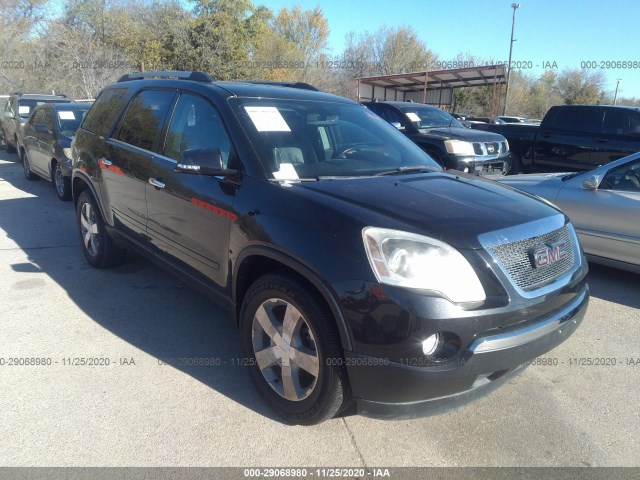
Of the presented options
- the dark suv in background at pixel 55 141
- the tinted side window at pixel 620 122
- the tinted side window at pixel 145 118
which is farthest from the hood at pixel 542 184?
the dark suv in background at pixel 55 141

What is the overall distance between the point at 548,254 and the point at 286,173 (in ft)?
5.06

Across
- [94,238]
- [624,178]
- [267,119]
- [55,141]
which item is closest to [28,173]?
[55,141]

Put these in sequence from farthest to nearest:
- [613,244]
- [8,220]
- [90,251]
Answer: [8,220]
[90,251]
[613,244]

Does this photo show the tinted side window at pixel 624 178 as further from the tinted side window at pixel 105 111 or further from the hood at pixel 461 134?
the tinted side window at pixel 105 111

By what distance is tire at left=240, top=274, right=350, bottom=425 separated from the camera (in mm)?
2434

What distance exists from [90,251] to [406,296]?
411 cm

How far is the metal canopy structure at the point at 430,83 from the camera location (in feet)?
71.8

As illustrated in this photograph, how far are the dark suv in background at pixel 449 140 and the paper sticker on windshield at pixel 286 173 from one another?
6009mm

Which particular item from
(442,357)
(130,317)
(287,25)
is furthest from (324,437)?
(287,25)

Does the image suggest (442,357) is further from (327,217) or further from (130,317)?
(130,317)

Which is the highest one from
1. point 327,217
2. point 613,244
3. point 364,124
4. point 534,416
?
point 364,124

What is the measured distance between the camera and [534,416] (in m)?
2.89

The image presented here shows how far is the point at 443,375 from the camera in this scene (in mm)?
2219

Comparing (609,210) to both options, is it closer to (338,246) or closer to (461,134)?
(338,246)
